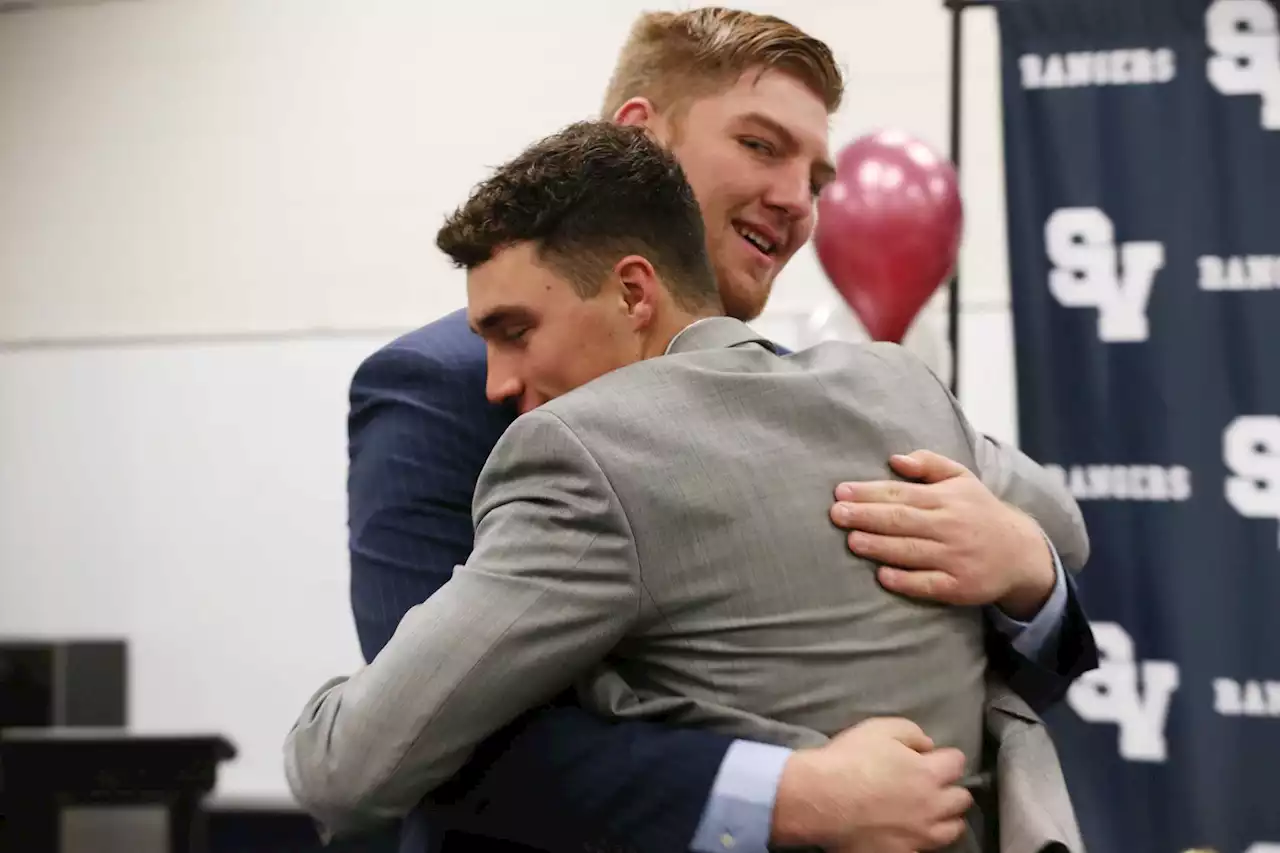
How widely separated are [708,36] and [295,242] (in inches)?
124

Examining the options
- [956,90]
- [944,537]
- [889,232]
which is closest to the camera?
[944,537]

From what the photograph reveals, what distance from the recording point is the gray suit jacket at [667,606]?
96 cm

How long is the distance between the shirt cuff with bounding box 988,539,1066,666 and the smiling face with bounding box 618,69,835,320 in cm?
64

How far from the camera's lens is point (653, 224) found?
122 centimetres

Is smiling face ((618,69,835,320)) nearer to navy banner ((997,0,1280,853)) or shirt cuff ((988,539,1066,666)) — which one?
shirt cuff ((988,539,1066,666))

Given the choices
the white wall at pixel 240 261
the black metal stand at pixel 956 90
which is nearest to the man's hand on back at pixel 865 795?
the black metal stand at pixel 956 90

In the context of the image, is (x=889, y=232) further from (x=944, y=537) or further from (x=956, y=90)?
(x=944, y=537)

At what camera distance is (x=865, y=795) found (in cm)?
97

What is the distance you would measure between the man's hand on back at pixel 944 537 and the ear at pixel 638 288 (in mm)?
267

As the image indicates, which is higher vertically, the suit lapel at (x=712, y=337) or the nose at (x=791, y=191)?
the nose at (x=791, y=191)

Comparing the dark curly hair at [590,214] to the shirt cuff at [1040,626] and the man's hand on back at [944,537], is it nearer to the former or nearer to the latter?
the man's hand on back at [944,537]

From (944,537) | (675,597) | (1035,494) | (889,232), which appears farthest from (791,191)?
(889,232)

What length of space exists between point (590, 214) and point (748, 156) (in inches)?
20.7

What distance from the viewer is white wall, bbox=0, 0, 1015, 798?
423 cm
